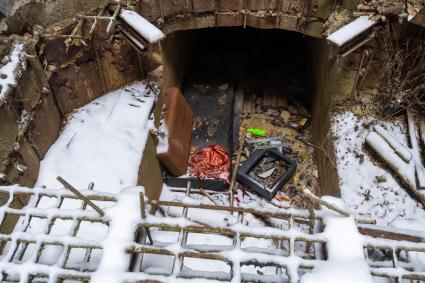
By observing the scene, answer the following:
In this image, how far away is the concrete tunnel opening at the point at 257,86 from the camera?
657cm

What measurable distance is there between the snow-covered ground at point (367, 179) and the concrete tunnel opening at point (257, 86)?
1.44 ft

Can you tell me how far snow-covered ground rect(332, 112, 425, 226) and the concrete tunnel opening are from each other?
440mm

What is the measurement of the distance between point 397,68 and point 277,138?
242 centimetres

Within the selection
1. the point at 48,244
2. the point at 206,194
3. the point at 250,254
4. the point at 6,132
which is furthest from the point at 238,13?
the point at 48,244

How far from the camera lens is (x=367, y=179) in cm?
507

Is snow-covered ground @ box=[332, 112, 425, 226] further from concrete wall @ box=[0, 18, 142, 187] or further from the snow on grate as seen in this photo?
concrete wall @ box=[0, 18, 142, 187]

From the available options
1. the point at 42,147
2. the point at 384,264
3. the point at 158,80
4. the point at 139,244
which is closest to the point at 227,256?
the point at 139,244

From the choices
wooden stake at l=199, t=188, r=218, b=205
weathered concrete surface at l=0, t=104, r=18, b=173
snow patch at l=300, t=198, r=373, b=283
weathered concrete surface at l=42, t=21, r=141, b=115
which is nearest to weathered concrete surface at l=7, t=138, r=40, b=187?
weathered concrete surface at l=0, t=104, r=18, b=173

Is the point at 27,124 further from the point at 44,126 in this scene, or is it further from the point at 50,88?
the point at 50,88

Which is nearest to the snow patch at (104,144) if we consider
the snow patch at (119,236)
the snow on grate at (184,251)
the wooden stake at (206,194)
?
the wooden stake at (206,194)

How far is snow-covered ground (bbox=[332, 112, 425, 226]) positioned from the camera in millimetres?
4766

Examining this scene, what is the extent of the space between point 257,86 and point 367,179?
11.2ft

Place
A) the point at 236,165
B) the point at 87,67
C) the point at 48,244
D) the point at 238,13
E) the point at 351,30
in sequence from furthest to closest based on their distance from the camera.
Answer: the point at 236,165, the point at 238,13, the point at 87,67, the point at 351,30, the point at 48,244

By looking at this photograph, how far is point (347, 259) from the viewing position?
2801mm
